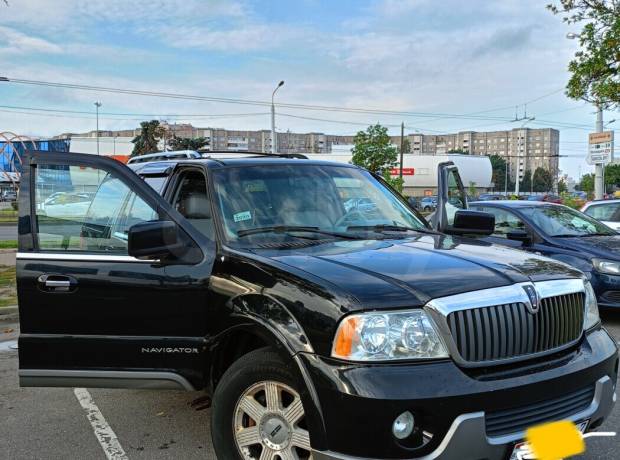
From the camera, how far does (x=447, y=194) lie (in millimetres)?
6031

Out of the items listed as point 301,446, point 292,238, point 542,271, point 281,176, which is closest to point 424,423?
point 301,446

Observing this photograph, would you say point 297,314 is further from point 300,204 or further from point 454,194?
point 454,194

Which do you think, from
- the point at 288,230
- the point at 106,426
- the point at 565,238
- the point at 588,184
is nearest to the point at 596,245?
the point at 565,238

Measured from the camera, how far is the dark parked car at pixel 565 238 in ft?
22.9

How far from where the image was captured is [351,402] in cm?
231

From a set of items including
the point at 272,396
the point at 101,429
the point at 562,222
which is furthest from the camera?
the point at 562,222

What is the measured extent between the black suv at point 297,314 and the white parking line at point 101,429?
1.85 ft

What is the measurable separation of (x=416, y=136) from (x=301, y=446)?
13359 centimetres

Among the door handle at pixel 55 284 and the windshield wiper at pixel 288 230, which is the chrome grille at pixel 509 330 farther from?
the door handle at pixel 55 284

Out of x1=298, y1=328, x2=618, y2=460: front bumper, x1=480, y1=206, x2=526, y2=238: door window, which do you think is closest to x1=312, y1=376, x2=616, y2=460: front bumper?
x1=298, y1=328, x2=618, y2=460: front bumper

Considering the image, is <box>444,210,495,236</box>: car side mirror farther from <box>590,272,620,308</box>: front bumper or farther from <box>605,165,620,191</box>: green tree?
<box>605,165,620,191</box>: green tree

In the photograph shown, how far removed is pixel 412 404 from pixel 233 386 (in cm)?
99

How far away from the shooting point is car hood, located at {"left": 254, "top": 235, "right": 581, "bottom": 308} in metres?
2.51

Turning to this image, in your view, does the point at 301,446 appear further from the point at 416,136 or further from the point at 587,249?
→ the point at 416,136
